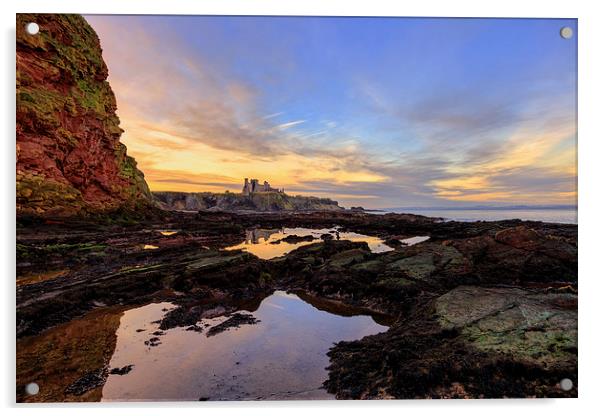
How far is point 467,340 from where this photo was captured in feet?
8.95

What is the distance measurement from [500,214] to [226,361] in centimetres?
392

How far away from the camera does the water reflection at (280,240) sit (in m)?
4.05

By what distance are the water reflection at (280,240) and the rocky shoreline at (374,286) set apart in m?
0.10

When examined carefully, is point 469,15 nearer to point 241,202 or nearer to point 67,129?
point 241,202

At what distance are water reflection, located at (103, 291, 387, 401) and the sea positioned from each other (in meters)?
1.68

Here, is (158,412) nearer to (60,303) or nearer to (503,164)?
(60,303)

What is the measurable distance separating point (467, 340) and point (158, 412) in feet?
11.1

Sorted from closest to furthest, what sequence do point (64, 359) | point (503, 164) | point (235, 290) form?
point (64, 359) → point (503, 164) → point (235, 290)

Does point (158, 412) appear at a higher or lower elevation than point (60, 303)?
lower

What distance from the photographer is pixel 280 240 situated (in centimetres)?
427

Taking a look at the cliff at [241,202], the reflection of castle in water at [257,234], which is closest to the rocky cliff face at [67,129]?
the cliff at [241,202]

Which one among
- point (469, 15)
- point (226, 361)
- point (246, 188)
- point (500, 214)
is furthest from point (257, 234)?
point (469, 15)

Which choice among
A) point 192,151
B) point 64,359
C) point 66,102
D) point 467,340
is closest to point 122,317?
point 64,359

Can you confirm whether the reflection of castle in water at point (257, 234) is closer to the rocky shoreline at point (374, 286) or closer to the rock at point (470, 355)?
the rocky shoreline at point (374, 286)
